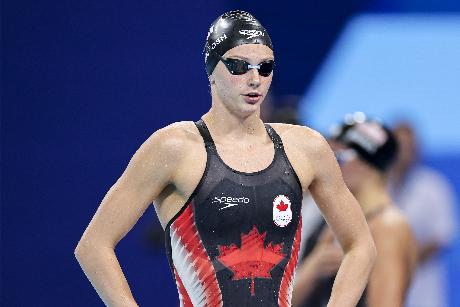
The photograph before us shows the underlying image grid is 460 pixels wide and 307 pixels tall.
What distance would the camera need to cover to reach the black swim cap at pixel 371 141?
19.9 feet

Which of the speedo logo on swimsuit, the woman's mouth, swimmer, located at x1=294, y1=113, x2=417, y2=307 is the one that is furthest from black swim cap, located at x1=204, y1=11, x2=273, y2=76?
swimmer, located at x1=294, y1=113, x2=417, y2=307

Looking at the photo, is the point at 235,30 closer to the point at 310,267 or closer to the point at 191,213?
the point at 191,213

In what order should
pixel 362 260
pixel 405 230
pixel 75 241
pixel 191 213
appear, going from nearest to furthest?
1. pixel 191 213
2. pixel 362 260
3. pixel 405 230
4. pixel 75 241

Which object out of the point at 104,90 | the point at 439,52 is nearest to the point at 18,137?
the point at 104,90

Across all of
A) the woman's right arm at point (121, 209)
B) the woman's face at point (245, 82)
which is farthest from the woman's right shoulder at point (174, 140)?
the woman's face at point (245, 82)

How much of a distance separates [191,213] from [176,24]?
4434 millimetres

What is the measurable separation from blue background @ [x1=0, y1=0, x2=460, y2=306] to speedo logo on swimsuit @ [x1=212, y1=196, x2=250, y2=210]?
423cm

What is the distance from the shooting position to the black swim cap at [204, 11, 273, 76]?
172 inches

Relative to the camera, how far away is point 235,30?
4383 mm

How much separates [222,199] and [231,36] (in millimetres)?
602

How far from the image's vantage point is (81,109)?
8.59m

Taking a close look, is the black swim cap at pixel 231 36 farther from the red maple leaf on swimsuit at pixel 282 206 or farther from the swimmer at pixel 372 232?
the swimmer at pixel 372 232

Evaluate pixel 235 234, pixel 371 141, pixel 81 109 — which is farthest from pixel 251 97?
pixel 81 109

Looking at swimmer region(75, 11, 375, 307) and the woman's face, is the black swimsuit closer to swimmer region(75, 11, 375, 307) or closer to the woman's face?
swimmer region(75, 11, 375, 307)
